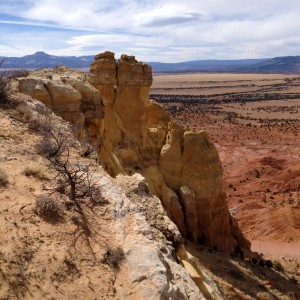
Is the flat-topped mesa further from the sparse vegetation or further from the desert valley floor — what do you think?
the desert valley floor

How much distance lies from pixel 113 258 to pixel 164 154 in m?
14.3

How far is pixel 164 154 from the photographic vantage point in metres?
19.7

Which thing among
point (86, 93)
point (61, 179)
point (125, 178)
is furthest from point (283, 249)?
point (61, 179)

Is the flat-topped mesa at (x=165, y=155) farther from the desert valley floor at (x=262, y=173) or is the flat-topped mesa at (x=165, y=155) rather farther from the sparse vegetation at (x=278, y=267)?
the desert valley floor at (x=262, y=173)

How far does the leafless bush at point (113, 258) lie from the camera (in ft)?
18.1

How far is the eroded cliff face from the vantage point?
18.6 meters

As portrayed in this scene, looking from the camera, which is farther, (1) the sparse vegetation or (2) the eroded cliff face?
(1) the sparse vegetation

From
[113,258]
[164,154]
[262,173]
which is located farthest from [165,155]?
[262,173]

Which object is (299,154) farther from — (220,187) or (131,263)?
(131,263)

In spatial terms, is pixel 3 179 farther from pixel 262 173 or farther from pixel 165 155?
pixel 262 173

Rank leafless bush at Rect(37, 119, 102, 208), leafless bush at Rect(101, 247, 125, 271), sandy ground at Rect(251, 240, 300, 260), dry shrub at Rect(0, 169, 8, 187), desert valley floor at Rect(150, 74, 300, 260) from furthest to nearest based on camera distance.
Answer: desert valley floor at Rect(150, 74, 300, 260)
sandy ground at Rect(251, 240, 300, 260)
leafless bush at Rect(37, 119, 102, 208)
dry shrub at Rect(0, 169, 8, 187)
leafless bush at Rect(101, 247, 125, 271)

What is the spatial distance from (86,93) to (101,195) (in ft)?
25.3

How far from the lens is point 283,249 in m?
24.0

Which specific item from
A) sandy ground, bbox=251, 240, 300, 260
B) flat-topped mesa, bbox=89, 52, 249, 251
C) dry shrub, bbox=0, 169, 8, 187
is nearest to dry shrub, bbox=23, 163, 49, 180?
dry shrub, bbox=0, 169, 8, 187
